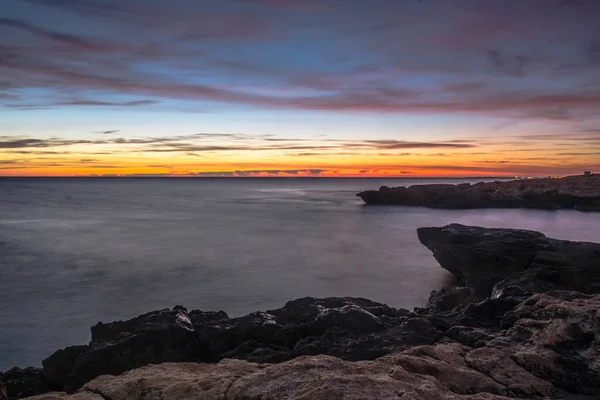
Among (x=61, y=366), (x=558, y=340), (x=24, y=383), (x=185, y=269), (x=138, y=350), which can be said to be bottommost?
(x=185, y=269)

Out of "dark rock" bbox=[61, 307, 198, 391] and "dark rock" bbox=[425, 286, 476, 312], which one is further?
"dark rock" bbox=[425, 286, 476, 312]

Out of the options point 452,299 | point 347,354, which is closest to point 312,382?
point 347,354

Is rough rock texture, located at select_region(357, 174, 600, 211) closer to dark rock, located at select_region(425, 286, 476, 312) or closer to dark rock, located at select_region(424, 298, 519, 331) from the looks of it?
dark rock, located at select_region(425, 286, 476, 312)

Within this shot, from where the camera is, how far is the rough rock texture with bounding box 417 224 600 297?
36.3ft

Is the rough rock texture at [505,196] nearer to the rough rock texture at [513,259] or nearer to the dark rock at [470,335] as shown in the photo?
the rough rock texture at [513,259]

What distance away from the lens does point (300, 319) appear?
8664mm

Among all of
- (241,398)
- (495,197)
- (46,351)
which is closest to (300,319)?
(241,398)

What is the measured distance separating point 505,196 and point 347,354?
6467 centimetres

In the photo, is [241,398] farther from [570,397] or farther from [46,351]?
[46,351]

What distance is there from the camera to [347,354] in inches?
255

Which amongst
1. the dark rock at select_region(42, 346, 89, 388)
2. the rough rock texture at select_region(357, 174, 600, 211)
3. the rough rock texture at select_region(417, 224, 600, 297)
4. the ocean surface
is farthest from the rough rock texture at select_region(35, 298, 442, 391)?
the rough rock texture at select_region(357, 174, 600, 211)

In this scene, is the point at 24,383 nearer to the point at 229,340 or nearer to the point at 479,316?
the point at 229,340

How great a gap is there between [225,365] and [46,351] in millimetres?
8961

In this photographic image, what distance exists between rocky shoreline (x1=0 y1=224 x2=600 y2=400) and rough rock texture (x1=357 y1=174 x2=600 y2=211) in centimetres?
5468
